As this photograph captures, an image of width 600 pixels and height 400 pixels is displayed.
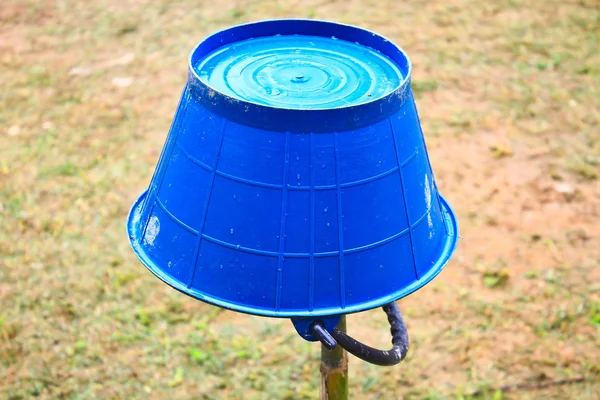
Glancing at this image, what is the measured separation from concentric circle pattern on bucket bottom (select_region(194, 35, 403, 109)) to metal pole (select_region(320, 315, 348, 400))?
0.75m

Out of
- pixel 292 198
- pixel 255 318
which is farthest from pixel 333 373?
pixel 255 318

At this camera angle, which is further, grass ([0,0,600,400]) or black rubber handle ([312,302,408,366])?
grass ([0,0,600,400])

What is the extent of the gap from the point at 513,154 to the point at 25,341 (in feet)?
9.39

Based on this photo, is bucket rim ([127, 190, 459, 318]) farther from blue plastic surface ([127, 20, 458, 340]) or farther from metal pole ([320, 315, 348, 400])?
metal pole ([320, 315, 348, 400])

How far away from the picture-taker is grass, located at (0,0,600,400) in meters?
2.97

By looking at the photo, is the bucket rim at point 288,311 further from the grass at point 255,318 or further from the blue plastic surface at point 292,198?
the grass at point 255,318

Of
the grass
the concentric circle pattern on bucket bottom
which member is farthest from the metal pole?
the grass

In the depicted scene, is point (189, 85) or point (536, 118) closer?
point (189, 85)

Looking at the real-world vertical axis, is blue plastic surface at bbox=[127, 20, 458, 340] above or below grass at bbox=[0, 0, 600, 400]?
above

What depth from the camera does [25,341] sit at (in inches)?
121

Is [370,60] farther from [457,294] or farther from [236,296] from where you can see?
[457,294]

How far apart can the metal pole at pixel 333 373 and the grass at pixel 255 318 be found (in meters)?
0.99

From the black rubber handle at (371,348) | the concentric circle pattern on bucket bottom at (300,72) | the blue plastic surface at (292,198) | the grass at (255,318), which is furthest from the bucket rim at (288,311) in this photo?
the grass at (255,318)

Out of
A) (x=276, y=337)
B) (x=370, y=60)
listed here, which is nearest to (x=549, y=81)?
(x=276, y=337)
